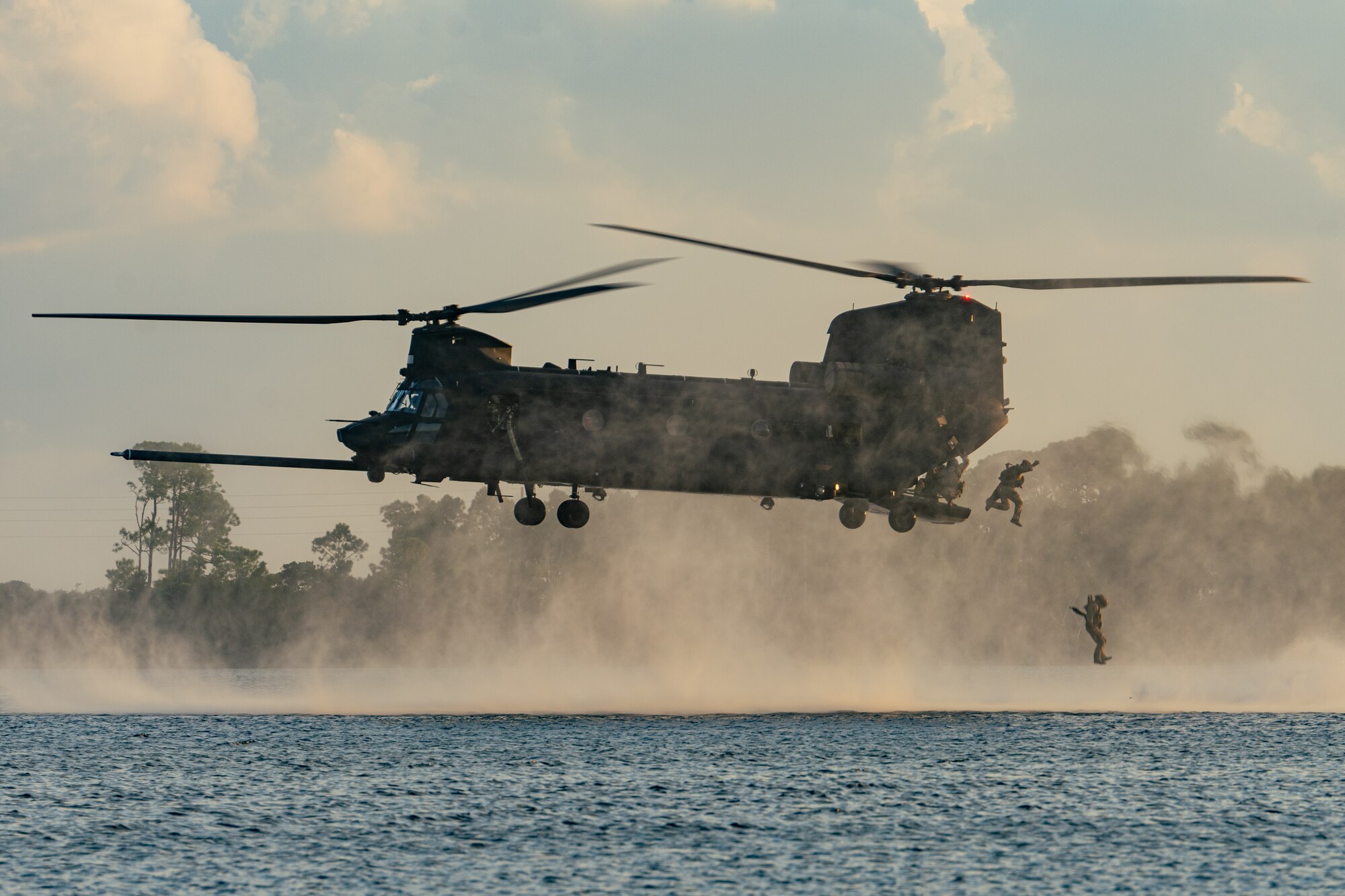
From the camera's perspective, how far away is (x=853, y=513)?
164 feet

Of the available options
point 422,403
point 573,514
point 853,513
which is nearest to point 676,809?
point 573,514

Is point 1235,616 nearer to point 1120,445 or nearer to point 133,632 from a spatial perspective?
point 1120,445

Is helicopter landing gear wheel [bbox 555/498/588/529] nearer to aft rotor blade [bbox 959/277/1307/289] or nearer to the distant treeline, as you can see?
aft rotor blade [bbox 959/277/1307/289]

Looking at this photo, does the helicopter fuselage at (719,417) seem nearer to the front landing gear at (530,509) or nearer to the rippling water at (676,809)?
the front landing gear at (530,509)

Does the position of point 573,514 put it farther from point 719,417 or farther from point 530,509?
point 719,417

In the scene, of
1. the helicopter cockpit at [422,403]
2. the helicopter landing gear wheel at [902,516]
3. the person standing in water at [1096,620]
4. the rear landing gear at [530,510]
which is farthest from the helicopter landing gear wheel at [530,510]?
the person standing in water at [1096,620]

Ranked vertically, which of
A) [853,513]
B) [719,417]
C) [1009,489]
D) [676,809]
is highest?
[719,417]

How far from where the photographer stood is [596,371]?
45719mm

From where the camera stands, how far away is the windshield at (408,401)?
44781 mm

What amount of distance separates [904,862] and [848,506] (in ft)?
50.5

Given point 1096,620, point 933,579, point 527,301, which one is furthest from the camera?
point 933,579

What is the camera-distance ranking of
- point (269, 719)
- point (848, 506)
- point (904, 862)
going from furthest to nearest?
point (269, 719)
point (848, 506)
point (904, 862)

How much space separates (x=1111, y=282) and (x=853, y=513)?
10.5m

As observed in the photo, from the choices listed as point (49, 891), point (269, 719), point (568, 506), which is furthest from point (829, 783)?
Result: point (269, 719)
